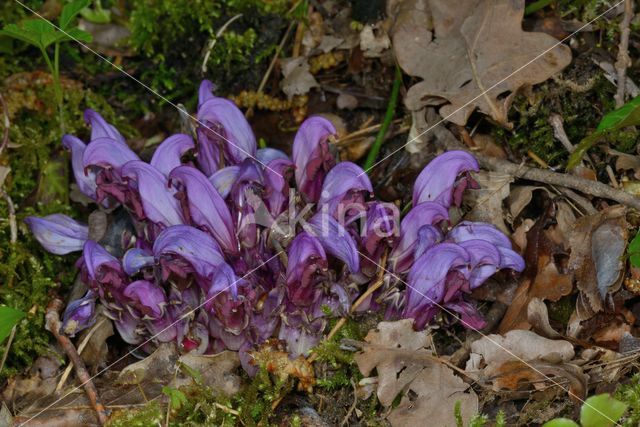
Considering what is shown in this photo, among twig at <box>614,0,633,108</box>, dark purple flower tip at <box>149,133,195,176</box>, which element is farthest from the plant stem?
twig at <box>614,0,633,108</box>

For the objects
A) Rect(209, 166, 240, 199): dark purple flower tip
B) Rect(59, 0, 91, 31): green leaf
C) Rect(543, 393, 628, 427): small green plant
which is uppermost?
Rect(59, 0, 91, 31): green leaf

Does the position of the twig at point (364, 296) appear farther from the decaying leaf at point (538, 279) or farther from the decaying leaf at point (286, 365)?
the decaying leaf at point (538, 279)

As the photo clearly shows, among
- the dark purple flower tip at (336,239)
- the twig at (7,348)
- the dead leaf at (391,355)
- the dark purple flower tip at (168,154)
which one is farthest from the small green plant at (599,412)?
the twig at (7,348)

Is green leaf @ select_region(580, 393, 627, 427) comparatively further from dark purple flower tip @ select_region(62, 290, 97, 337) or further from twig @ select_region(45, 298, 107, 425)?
dark purple flower tip @ select_region(62, 290, 97, 337)

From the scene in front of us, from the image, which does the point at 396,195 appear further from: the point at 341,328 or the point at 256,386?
the point at 256,386

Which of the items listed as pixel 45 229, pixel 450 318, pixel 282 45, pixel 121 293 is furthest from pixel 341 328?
pixel 282 45
